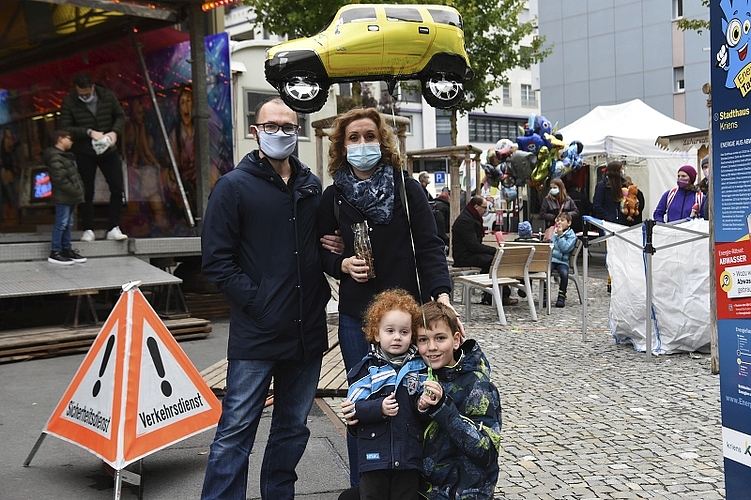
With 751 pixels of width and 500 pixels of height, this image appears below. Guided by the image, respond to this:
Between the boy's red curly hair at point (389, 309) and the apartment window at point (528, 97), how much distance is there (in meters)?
61.2

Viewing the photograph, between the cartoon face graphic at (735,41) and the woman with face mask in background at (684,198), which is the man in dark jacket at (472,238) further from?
the cartoon face graphic at (735,41)

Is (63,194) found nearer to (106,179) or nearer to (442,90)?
(106,179)

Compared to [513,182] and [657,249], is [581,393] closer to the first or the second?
[657,249]

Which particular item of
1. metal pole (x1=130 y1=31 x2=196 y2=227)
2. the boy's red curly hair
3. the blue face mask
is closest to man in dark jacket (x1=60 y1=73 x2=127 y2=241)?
metal pole (x1=130 y1=31 x2=196 y2=227)

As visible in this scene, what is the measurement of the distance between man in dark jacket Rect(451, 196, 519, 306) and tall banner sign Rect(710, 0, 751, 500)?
8.42 m

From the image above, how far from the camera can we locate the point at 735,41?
3.36m

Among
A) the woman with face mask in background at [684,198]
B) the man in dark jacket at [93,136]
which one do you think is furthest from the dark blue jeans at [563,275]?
the man in dark jacket at [93,136]

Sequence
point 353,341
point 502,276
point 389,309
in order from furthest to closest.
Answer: point 502,276 < point 353,341 < point 389,309

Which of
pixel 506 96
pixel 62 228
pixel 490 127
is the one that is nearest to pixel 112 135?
pixel 62 228

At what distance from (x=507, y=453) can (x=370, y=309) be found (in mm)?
1986

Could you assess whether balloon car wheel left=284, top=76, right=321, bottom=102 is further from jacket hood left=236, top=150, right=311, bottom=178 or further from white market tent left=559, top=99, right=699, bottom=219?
white market tent left=559, top=99, right=699, bottom=219

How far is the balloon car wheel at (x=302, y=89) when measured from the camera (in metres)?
5.11

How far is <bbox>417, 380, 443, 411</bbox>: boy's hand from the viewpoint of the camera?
127 inches

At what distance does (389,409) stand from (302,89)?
2.47m
